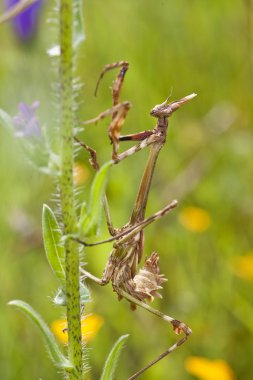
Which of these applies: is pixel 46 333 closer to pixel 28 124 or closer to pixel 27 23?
pixel 28 124

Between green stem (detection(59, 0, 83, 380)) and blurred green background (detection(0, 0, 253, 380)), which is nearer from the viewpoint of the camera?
green stem (detection(59, 0, 83, 380))

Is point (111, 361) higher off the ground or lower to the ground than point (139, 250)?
lower

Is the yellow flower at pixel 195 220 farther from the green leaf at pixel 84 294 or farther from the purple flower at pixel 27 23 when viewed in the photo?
the green leaf at pixel 84 294

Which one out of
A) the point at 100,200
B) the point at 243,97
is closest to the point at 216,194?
the point at 243,97

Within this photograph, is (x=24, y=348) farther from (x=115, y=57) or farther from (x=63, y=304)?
(x=115, y=57)

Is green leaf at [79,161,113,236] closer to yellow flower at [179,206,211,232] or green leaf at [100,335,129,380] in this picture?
green leaf at [100,335,129,380]

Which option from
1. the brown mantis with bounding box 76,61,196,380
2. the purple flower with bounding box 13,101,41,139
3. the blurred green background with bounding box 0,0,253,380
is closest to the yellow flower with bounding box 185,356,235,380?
the blurred green background with bounding box 0,0,253,380

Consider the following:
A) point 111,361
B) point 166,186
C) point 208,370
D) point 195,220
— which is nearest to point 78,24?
point 111,361
